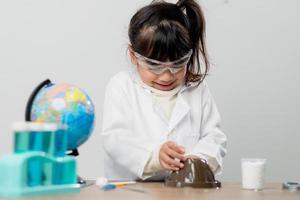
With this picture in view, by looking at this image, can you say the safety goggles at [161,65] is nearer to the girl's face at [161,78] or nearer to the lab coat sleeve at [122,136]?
the girl's face at [161,78]

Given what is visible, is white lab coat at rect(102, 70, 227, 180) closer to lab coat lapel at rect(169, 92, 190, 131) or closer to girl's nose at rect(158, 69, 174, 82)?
lab coat lapel at rect(169, 92, 190, 131)

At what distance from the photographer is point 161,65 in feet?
4.93

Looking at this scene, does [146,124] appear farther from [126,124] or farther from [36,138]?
[36,138]

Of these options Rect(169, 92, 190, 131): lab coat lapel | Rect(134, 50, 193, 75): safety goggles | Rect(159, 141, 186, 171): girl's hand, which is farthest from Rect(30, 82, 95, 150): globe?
Rect(169, 92, 190, 131): lab coat lapel

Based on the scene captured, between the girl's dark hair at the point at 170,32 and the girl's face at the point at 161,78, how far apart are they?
4cm

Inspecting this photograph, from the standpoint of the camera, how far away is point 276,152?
2014 millimetres

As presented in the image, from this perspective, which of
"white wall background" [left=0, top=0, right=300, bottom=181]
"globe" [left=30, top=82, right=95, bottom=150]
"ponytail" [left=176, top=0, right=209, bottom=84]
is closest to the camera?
"globe" [left=30, top=82, right=95, bottom=150]

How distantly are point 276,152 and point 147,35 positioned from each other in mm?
718

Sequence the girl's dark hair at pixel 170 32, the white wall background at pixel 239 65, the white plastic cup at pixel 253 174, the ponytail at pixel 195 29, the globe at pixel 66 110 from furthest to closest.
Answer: the white wall background at pixel 239 65
the ponytail at pixel 195 29
the girl's dark hair at pixel 170 32
the white plastic cup at pixel 253 174
the globe at pixel 66 110

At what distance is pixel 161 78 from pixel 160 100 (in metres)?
0.13

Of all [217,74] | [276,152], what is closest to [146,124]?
[217,74]

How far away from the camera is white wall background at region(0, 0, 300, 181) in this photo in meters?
2.00

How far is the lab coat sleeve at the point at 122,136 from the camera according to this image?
1.46 metres

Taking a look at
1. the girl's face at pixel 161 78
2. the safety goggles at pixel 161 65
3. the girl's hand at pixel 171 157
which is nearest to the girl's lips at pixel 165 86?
the girl's face at pixel 161 78
